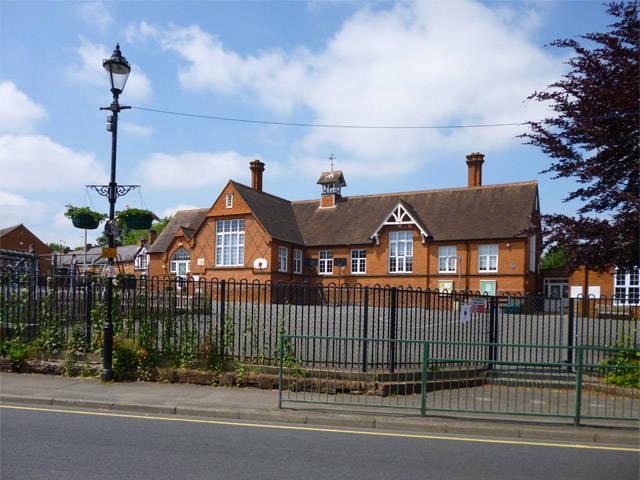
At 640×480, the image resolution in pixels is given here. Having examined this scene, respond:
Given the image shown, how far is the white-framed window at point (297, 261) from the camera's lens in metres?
37.7

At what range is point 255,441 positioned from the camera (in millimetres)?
6809

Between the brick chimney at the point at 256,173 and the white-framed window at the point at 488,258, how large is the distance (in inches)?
805

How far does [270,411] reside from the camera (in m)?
8.32

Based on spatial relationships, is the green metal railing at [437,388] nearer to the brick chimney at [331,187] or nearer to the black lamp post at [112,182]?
the black lamp post at [112,182]

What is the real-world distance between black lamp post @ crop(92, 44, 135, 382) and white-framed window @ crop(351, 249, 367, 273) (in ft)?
87.9

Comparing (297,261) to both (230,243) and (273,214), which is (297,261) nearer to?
(273,214)

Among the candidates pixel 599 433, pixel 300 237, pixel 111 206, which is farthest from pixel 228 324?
pixel 300 237

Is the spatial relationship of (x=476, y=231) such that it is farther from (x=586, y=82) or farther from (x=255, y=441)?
(x=255, y=441)

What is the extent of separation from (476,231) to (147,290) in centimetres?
2657

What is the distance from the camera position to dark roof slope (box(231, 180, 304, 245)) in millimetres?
35969

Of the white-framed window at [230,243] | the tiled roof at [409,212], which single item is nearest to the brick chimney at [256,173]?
the tiled roof at [409,212]

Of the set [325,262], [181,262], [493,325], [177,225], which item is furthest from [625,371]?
[177,225]

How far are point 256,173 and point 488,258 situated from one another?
21497 mm

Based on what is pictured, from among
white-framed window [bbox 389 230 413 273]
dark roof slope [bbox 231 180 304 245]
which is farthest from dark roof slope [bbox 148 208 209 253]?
white-framed window [bbox 389 230 413 273]
